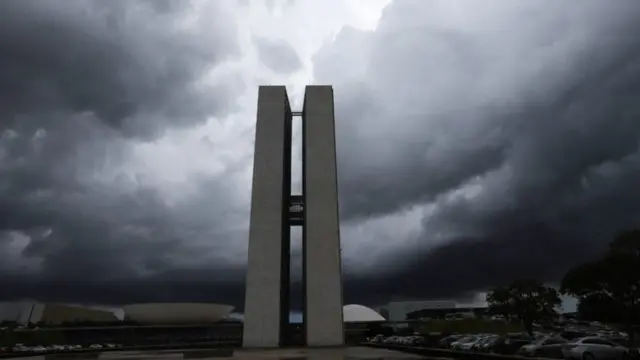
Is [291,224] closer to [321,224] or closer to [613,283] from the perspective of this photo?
[321,224]

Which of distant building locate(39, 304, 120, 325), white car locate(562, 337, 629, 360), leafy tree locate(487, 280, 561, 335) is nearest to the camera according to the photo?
white car locate(562, 337, 629, 360)

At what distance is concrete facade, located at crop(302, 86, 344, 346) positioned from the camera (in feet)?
148

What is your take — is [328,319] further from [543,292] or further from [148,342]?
[148,342]

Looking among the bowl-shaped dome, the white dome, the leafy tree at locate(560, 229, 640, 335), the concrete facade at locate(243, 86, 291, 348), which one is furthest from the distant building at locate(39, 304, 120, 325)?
the leafy tree at locate(560, 229, 640, 335)

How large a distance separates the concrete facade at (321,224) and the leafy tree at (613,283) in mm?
21734

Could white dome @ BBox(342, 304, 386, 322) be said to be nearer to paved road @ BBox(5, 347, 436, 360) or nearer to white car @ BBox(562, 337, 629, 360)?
paved road @ BBox(5, 347, 436, 360)

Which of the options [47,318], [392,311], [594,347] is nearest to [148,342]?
[47,318]

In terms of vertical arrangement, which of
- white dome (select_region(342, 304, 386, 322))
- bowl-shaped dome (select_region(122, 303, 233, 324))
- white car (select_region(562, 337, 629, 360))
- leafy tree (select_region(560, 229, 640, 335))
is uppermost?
white dome (select_region(342, 304, 386, 322))

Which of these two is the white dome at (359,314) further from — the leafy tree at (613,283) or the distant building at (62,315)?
the leafy tree at (613,283)

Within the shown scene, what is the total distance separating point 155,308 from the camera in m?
71.8

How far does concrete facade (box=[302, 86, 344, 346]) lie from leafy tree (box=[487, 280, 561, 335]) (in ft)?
50.3

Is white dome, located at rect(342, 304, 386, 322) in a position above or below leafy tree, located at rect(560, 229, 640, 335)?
above

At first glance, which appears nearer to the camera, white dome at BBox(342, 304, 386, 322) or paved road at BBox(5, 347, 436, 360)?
paved road at BBox(5, 347, 436, 360)

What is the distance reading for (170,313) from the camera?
71.6 metres
